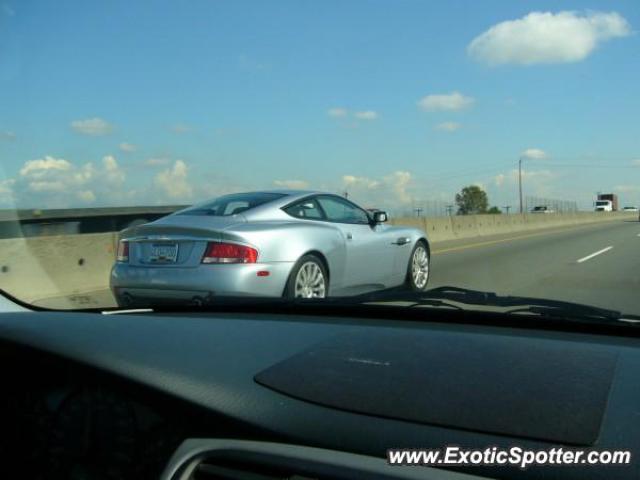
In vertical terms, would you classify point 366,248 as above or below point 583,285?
above

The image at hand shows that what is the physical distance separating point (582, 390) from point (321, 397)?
0.82 m

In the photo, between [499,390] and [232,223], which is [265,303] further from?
[232,223]

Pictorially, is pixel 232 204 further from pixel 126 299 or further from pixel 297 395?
pixel 297 395

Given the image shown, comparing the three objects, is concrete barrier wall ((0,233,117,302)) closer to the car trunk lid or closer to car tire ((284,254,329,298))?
the car trunk lid

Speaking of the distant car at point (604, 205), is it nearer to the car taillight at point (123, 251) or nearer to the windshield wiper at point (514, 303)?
the car taillight at point (123, 251)

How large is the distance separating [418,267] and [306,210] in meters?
2.17

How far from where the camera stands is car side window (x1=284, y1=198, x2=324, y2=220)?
734cm

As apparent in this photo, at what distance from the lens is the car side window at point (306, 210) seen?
24.1 ft

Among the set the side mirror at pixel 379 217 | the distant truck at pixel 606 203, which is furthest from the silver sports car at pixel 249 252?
the distant truck at pixel 606 203

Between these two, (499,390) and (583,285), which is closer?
(499,390)

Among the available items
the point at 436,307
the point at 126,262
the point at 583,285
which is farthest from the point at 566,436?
the point at 583,285

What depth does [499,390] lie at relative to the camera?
2.19 metres

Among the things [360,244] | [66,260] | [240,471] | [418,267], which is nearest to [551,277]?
[418,267]

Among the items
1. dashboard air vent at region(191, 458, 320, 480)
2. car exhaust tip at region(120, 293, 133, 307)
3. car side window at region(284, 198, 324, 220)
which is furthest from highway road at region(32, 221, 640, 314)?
dashboard air vent at region(191, 458, 320, 480)
